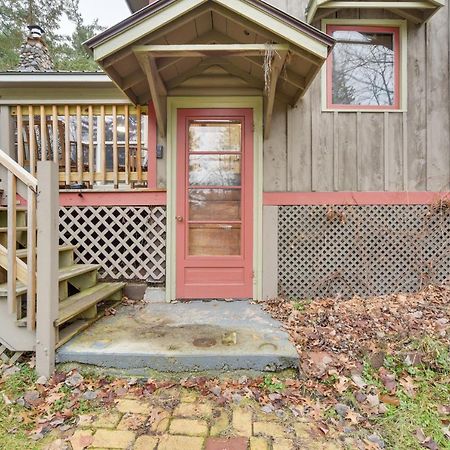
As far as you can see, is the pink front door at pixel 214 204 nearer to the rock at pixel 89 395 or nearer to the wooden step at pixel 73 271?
the wooden step at pixel 73 271

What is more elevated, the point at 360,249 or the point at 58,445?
the point at 360,249

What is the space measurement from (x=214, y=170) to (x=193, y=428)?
2844 mm

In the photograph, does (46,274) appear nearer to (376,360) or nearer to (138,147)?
(138,147)

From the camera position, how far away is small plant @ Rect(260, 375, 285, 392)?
225cm

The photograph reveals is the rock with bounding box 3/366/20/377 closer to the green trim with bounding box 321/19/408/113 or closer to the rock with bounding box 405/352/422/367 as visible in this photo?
the rock with bounding box 405/352/422/367

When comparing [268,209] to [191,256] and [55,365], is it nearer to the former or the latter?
[191,256]

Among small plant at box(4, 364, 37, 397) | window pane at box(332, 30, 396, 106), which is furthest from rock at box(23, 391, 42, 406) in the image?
window pane at box(332, 30, 396, 106)

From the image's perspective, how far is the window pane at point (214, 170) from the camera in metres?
4.05

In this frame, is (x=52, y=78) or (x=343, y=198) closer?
(x=52, y=78)

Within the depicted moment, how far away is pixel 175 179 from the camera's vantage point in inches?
158

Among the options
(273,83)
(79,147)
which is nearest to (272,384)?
(273,83)

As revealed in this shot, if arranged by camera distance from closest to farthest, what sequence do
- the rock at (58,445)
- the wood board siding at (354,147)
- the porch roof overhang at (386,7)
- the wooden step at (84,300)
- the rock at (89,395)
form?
the rock at (58,445) < the rock at (89,395) < the wooden step at (84,300) < the porch roof overhang at (386,7) < the wood board siding at (354,147)

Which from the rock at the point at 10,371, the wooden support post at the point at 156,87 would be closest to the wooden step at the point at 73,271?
the rock at the point at 10,371

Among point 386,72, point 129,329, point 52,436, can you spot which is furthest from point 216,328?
point 386,72
